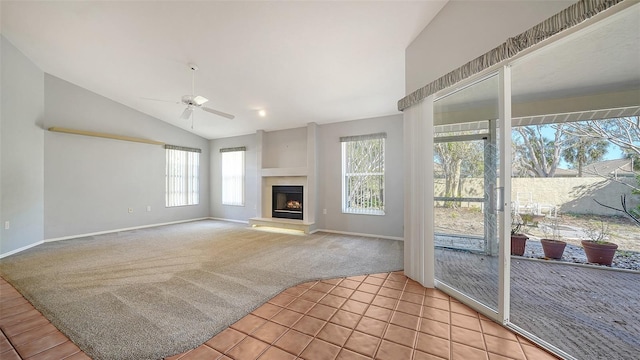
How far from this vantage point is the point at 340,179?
5.20 metres

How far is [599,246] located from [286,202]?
559 centimetres

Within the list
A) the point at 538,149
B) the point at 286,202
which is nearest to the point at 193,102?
the point at 286,202

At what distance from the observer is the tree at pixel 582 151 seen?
2.86 metres

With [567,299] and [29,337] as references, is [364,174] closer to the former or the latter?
[567,299]

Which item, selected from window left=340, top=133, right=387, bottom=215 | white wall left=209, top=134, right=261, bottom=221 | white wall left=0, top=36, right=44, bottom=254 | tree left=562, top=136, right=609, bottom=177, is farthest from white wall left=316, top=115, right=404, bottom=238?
white wall left=0, top=36, right=44, bottom=254

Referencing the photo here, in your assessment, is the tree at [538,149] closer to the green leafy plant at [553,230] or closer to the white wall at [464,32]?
the green leafy plant at [553,230]

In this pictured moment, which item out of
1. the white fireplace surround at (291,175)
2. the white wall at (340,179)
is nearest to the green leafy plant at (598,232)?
the white wall at (340,179)

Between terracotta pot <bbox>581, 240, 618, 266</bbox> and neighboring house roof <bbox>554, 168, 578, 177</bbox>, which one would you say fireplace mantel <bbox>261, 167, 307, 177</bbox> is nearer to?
neighboring house roof <bbox>554, 168, 578, 177</bbox>

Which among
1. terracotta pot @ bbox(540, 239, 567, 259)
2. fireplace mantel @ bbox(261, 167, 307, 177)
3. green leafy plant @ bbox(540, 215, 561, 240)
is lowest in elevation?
terracotta pot @ bbox(540, 239, 567, 259)

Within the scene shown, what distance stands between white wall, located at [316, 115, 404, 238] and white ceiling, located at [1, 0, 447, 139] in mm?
340

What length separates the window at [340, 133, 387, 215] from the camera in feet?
15.9

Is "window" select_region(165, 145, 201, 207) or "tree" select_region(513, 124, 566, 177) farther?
"window" select_region(165, 145, 201, 207)

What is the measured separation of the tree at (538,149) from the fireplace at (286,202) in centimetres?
435

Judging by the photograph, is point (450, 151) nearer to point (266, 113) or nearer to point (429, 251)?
point (429, 251)
